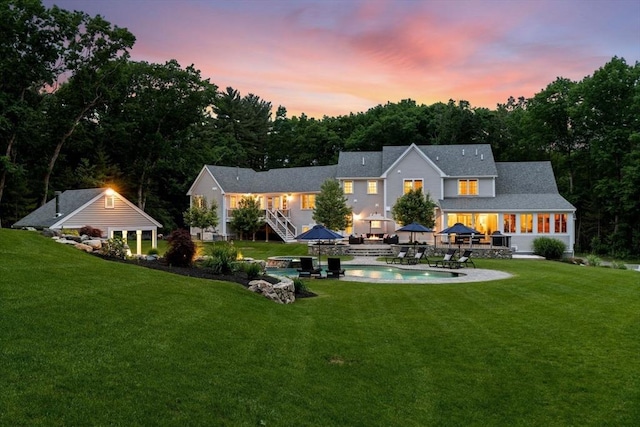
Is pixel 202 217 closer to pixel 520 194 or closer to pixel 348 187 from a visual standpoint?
pixel 348 187

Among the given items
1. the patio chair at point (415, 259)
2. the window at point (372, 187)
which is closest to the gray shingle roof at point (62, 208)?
the patio chair at point (415, 259)

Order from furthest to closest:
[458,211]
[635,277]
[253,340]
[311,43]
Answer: [458,211] → [311,43] → [635,277] → [253,340]

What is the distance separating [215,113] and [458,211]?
46.3 metres

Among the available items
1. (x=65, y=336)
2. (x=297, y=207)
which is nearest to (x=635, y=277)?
(x=65, y=336)

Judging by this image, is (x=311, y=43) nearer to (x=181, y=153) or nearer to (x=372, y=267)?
(x=372, y=267)

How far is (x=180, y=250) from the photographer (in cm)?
1786

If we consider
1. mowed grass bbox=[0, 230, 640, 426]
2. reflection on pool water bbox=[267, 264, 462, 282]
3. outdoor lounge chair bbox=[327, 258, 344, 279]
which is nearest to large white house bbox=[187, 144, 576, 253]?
reflection on pool water bbox=[267, 264, 462, 282]

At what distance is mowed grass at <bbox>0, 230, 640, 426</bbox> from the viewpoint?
5.86m

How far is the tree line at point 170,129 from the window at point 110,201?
50.9 feet

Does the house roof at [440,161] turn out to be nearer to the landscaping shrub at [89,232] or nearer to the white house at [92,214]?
the white house at [92,214]

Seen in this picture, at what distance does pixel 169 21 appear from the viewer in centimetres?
2622

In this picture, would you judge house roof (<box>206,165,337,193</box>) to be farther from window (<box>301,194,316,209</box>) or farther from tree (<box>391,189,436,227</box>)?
tree (<box>391,189,436,227</box>)

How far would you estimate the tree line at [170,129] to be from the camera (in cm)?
3869

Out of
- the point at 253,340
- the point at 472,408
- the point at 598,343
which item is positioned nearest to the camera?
the point at 472,408
